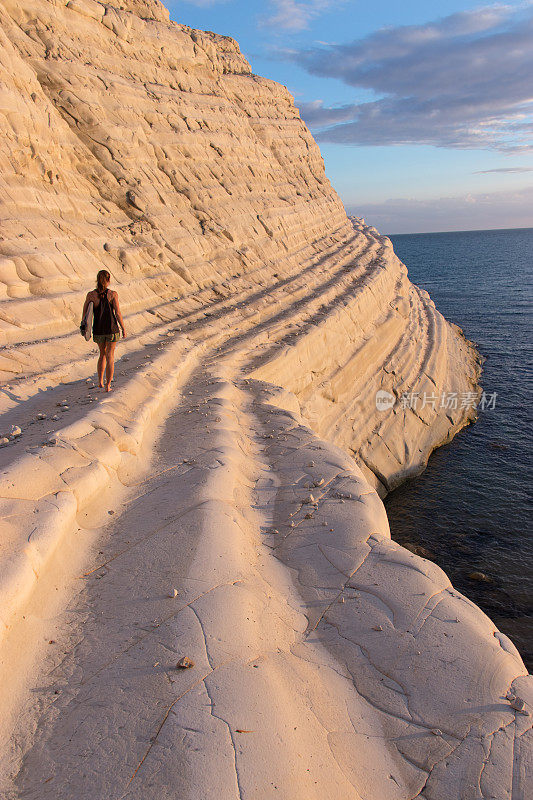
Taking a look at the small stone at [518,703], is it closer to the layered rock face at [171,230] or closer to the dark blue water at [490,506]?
the dark blue water at [490,506]

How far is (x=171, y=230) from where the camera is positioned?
13.0m

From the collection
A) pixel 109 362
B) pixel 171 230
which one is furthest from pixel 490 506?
pixel 171 230

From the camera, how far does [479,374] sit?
21.5m

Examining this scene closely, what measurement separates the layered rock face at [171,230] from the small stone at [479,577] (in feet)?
11.9

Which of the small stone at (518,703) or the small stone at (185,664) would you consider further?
the small stone at (518,703)

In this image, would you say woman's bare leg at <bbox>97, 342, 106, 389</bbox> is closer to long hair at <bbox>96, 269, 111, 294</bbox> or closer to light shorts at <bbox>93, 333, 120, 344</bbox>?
light shorts at <bbox>93, 333, 120, 344</bbox>

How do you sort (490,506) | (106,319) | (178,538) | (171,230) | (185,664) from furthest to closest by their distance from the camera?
(171,230), (490,506), (106,319), (178,538), (185,664)

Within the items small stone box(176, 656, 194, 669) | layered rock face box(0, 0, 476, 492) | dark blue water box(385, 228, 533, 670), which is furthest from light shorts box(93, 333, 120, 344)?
dark blue water box(385, 228, 533, 670)

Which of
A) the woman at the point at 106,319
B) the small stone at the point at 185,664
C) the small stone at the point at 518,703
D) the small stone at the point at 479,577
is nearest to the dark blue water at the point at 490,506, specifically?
the small stone at the point at 479,577

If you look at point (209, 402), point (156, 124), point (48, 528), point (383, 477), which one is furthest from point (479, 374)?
point (48, 528)

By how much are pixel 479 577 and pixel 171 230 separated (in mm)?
10804

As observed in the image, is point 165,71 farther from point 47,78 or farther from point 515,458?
point 515,458

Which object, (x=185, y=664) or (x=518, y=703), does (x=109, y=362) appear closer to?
(x=185, y=664)

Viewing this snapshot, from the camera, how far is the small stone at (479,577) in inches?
376
